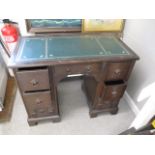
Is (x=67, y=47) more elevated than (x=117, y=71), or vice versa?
(x=67, y=47)

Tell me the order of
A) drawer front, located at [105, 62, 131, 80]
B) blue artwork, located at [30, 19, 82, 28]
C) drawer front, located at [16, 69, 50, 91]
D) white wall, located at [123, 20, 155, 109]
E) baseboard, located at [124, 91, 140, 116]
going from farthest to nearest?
1. baseboard, located at [124, 91, 140, 116]
2. blue artwork, located at [30, 19, 82, 28]
3. white wall, located at [123, 20, 155, 109]
4. drawer front, located at [105, 62, 131, 80]
5. drawer front, located at [16, 69, 50, 91]

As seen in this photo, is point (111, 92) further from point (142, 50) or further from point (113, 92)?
point (142, 50)

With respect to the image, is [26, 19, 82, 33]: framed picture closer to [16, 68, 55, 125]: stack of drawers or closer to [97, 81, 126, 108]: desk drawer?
[16, 68, 55, 125]: stack of drawers

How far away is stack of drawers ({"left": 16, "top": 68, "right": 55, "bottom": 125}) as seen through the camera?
3.32ft

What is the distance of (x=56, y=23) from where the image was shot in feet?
4.65

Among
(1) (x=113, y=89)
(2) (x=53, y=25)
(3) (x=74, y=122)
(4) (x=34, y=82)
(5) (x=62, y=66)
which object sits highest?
(2) (x=53, y=25)

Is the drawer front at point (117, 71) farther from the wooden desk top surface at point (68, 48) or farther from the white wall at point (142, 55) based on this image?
the white wall at point (142, 55)

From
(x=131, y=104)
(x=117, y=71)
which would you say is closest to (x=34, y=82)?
(x=117, y=71)

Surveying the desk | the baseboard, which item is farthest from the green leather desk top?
the baseboard

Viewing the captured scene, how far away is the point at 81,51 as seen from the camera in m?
1.14

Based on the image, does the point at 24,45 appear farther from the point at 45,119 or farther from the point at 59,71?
the point at 45,119

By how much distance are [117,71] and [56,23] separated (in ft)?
2.53
